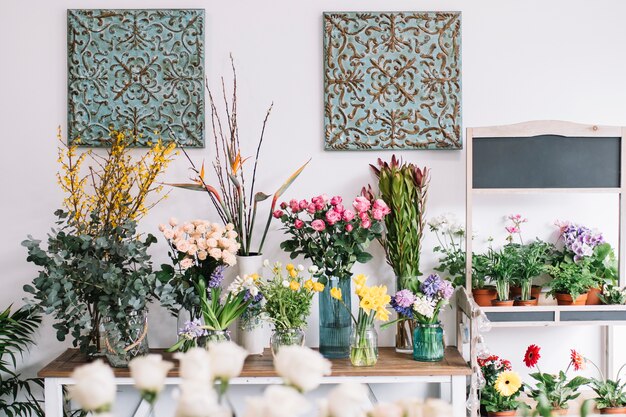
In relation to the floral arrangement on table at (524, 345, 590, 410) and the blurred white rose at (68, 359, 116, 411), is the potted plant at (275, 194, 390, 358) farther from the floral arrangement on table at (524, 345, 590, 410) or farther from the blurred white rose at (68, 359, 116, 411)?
the blurred white rose at (68, 359, 116, 411)

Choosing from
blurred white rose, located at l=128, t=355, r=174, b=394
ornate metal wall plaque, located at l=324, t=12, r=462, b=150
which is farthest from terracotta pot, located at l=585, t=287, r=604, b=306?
blurred white rose, located at l=128, t=355, r=174, b=394

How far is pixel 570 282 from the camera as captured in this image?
274 centimetres

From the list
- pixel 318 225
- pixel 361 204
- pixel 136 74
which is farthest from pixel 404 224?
pixel 136 74

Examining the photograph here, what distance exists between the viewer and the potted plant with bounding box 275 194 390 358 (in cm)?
269

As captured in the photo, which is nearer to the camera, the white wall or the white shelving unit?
the white shelving unit

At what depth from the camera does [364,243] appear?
271cm

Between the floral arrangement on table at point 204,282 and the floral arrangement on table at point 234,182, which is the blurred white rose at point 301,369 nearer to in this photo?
the floral arrangement on table at point 204,282

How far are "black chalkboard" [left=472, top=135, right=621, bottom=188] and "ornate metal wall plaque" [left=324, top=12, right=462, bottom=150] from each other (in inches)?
7.9

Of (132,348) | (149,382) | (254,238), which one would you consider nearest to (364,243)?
(254,238)

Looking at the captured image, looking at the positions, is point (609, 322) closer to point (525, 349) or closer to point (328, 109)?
point (525, 349)

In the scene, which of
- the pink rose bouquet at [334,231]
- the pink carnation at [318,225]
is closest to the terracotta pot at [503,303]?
the pink rose bouquet at [334,231]

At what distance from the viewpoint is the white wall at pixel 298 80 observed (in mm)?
2941

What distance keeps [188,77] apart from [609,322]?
204 centimetres

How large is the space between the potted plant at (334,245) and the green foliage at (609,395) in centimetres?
106
